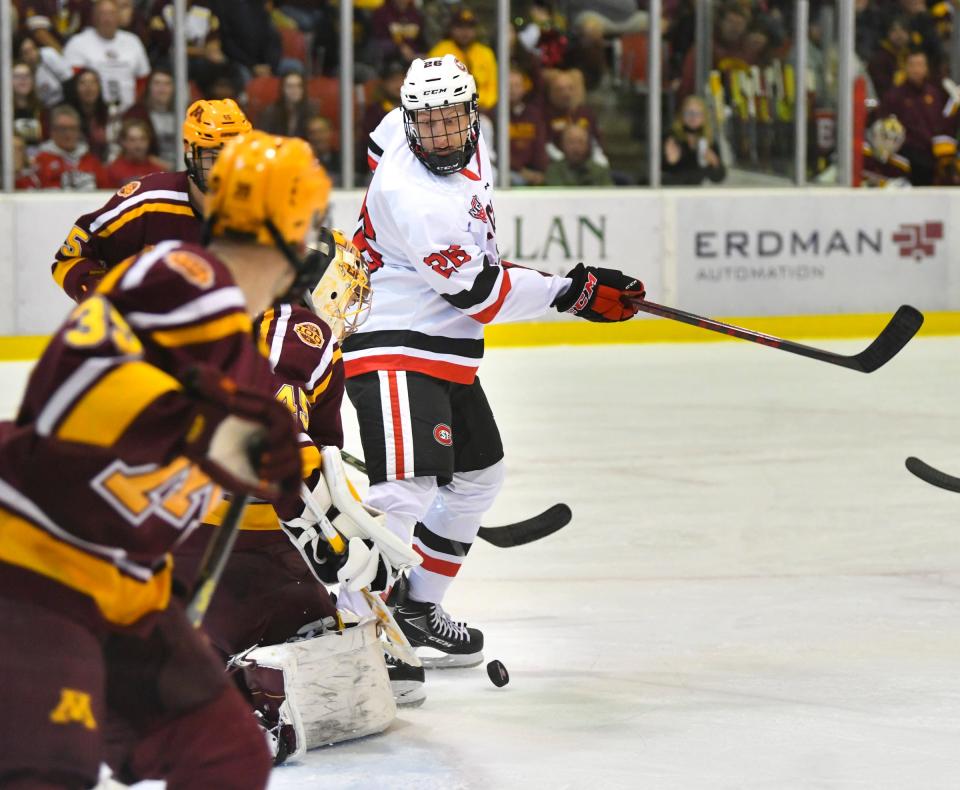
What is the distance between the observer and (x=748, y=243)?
8789mm

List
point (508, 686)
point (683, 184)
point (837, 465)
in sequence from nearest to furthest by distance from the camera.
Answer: point (508, 686)
point (837, 465)
point (683, 184)

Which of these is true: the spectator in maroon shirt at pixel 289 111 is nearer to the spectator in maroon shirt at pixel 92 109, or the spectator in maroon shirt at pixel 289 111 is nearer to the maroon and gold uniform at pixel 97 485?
the spectator in maroon shirt at pixel 92 109

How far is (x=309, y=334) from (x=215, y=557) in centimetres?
102

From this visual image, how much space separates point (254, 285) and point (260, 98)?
6.84m

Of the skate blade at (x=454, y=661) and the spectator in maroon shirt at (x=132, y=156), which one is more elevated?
the spectator in maroon shirt at (x=132, y=156)

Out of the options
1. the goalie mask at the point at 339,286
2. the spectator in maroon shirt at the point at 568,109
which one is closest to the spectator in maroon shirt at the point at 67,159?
the spectator in maroon shirt at the point at 568,109

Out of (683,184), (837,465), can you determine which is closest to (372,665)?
(837,465)

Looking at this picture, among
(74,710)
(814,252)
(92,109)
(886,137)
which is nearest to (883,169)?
(886,137)

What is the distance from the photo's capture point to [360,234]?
3.64 meters

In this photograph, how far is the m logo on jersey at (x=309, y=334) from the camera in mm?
2869

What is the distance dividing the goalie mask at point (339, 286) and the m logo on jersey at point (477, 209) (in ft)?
1.33

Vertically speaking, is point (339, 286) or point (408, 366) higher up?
point (339, 286)

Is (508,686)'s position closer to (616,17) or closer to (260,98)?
(260,98)

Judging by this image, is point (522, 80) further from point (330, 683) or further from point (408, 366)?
point (330, 683)
